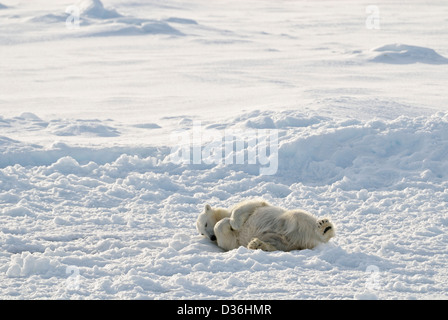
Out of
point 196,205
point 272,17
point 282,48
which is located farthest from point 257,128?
point 272,17

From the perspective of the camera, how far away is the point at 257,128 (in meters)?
9.95

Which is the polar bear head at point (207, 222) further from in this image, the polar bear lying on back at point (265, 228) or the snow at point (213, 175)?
the snow at point (213, 175)

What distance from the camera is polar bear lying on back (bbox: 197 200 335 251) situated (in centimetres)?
569

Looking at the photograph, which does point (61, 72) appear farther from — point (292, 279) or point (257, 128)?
point (292, 279)

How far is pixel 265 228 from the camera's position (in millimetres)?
5836

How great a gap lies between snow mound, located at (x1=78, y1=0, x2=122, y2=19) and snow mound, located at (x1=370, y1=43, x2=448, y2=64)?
12.6 m

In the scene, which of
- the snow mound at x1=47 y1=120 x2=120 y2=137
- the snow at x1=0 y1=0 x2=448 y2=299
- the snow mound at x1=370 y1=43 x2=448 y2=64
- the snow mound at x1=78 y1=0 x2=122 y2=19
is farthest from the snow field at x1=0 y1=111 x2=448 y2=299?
the snow mound at x1=78 y1=0 x2=122 y2=19

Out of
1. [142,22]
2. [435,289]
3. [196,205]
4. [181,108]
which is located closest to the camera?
[435,289]

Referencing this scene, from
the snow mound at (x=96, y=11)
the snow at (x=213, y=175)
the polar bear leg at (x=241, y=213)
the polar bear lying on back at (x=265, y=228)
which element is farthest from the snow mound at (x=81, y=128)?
the snow mound at (x=96, y=11)

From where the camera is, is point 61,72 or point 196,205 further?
point 61,72

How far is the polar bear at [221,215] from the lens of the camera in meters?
6.01

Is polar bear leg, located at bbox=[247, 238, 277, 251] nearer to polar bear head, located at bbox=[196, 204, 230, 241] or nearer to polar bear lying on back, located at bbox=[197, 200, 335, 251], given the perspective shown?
polar bear lying on back, located at bbox=[197, 200, 335, 251]
